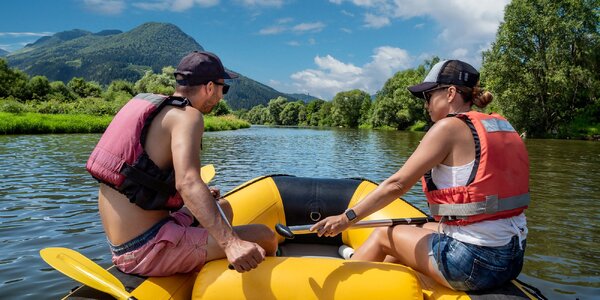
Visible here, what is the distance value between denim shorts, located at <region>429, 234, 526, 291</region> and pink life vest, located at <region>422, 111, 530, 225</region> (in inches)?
5.4

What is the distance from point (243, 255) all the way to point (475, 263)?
3.77 feet

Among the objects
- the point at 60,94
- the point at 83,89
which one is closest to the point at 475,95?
the point at 60,94

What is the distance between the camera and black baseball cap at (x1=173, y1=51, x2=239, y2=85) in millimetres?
2340

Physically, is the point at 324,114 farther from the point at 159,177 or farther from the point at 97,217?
the point at 159,177

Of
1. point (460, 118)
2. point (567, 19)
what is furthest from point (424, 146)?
point (567, 19)

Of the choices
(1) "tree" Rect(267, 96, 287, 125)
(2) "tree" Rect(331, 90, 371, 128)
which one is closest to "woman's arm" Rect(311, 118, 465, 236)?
(2) "tree" Rect(331, 90, 371, 128)

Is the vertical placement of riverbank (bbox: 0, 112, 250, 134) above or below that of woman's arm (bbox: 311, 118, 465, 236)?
below

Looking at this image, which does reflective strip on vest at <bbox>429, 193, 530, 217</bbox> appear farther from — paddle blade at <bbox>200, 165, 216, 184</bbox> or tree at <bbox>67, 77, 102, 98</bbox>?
tree at <bbox>67, 77, 102, 98</bbox>

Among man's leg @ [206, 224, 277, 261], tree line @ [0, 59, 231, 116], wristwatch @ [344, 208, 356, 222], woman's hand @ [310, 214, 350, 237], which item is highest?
tree line @ [0, 59, 231, 116]

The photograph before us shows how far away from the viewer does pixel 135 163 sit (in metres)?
2.18

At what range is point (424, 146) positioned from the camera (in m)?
2.20

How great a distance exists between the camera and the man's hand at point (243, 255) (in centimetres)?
198

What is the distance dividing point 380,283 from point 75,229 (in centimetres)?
440

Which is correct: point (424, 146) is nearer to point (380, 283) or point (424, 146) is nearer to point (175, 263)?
point (380, 283)
